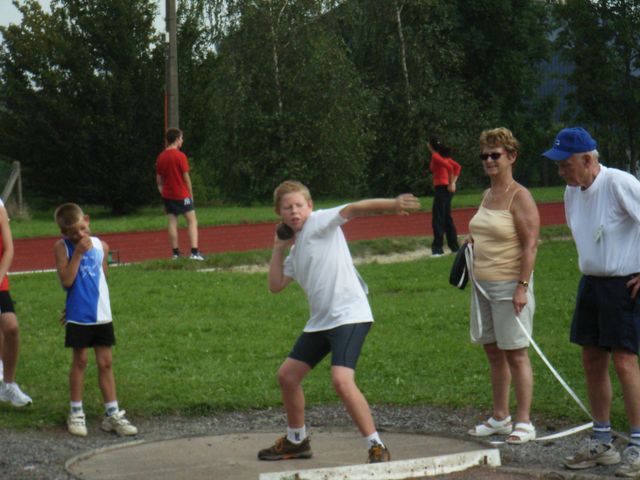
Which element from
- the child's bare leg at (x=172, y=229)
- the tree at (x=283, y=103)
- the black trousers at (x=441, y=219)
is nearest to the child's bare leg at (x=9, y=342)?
the child's bare leg at (x=172, y=229)

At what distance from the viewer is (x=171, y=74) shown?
88.6ft

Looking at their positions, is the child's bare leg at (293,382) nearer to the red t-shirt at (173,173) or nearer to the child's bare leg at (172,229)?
the red t-shirt at (173,173)

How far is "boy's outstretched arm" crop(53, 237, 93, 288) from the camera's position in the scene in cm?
839

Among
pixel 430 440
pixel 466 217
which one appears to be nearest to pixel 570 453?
pixel 430 440

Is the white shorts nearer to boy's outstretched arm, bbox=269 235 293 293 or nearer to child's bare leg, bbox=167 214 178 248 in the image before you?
boy's outstretched arm, bbox=269 235 293 293

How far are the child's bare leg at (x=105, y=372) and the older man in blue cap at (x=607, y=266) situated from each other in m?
3.18

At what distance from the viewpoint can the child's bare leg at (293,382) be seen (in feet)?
23.7

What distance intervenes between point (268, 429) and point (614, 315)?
2.63 m

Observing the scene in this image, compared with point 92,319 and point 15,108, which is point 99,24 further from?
point 92,319

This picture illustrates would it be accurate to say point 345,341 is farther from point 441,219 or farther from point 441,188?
point 441,188

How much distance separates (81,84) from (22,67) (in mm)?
1942

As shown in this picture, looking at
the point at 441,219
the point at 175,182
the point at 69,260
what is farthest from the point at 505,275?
the point at 441,219

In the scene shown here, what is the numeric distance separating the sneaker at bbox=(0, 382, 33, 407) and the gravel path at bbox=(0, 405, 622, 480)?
619mm

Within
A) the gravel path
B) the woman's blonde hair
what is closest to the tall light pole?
the gravel path
